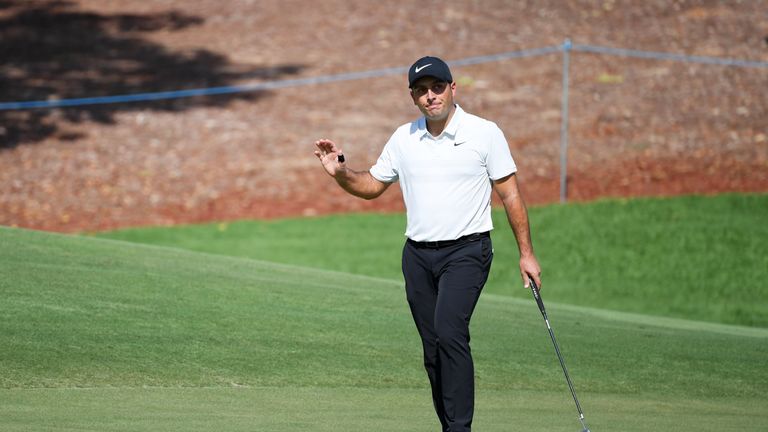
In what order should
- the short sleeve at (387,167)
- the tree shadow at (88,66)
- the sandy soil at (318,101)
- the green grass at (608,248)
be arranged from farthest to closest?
the tree shadow at (88,66) < the sandy soil at (318,101) < the green grass at (608,248) < the short sleeve at (387,167)

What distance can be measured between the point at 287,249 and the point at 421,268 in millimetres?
11769

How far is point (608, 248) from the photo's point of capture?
18.0 metres

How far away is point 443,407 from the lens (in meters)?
6.71

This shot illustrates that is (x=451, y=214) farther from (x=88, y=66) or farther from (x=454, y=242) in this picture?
(x=88, y=66)

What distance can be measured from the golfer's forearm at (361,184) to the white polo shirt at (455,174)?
41 cm

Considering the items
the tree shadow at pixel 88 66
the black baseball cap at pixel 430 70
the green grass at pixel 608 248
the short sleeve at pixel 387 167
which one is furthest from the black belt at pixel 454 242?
the tree shadow at pixel 88 66

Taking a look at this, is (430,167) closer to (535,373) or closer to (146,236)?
(535,373)

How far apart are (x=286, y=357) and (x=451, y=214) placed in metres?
3.24

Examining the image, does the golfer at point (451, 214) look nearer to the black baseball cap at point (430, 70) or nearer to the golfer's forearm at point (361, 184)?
the black baseball cap at point (430, 70)

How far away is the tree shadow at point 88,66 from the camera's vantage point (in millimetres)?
25078

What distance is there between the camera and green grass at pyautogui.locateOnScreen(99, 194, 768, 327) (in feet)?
54.5

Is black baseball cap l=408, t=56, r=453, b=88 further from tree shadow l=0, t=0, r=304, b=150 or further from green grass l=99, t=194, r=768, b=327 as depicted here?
tree shadow l=0, t=0, r=304, b=150

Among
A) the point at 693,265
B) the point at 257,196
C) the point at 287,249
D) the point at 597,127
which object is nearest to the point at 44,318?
the point at 287,249

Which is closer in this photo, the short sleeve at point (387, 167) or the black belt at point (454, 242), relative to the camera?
the black belt at point (454, 242)
